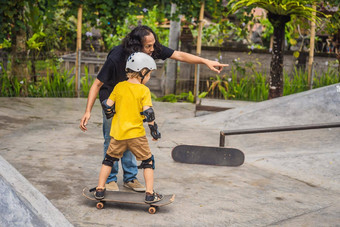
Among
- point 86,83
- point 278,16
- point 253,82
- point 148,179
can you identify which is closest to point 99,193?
point 148,179

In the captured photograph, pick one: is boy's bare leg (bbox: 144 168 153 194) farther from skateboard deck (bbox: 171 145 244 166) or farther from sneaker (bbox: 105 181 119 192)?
skateboard deck (bbox: 171 145 244 166)

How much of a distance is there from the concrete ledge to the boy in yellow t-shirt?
724 millimetres

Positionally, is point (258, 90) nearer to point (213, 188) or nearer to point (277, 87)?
point (277, 87)

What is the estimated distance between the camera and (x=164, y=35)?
1313 cm

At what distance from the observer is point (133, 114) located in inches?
138

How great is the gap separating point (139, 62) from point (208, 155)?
204 centimetres

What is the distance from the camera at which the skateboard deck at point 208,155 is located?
520 centimetres

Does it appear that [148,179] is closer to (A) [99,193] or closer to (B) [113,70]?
(A) [99,193]

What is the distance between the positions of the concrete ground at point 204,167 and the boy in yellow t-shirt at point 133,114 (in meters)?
0.39

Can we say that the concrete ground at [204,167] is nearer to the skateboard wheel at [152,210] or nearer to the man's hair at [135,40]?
the skateboard wheel at [152,210]

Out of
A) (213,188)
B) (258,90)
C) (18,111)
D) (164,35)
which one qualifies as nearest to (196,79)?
(258,90)

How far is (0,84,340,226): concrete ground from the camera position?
3.62 meters

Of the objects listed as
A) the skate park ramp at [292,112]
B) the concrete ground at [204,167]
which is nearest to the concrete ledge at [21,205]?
the concrete ground at [204,167]

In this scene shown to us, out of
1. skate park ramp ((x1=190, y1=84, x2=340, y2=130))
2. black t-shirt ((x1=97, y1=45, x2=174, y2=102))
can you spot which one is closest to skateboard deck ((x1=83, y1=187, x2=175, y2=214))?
black t-shirt ((x1=97, y1=45, x2=174, y2=102))
